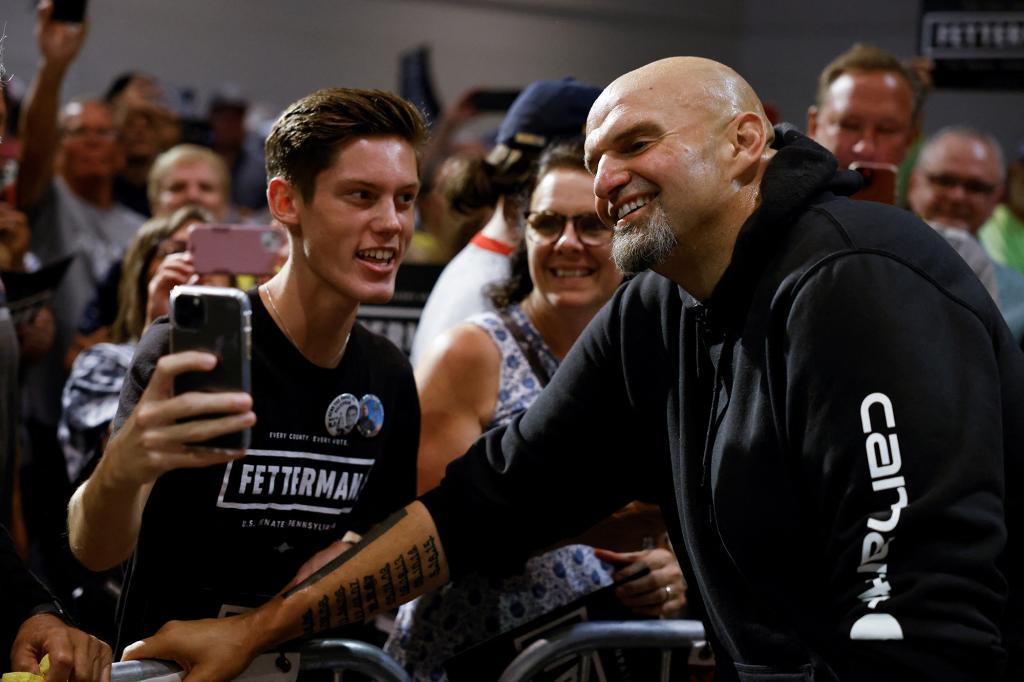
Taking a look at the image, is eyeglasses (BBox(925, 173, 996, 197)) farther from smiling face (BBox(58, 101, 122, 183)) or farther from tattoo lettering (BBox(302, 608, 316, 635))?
tattoo lettering (BBox(302, 608, 316, 635))

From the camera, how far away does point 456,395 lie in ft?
8.98

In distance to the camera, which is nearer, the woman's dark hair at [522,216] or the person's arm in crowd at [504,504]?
the person's arm in crowd at [504,504]

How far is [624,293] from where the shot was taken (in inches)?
91.6

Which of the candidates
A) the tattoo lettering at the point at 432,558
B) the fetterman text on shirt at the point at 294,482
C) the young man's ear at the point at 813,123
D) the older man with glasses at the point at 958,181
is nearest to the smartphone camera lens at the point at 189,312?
the fetterman text on shirt at the point at 294,482

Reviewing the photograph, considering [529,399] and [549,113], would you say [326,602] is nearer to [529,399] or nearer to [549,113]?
[529,399]

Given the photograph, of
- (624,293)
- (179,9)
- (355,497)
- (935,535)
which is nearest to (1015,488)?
(935,535)

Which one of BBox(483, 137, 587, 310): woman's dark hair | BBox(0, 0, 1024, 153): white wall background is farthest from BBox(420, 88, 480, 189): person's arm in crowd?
BBox(483, 137, 587, 310): woman's dark hair

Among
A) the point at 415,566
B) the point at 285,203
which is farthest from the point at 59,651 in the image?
the point at 285,203

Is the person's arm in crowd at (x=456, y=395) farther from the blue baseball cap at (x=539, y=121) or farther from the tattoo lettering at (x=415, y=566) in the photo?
the blue baseball cap at (x=539, y=121)

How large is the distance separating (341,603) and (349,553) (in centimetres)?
10

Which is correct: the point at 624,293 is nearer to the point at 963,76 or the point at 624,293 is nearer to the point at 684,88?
the point at 684,88

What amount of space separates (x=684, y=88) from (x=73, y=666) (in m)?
1.35

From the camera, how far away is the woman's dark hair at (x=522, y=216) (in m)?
2.93

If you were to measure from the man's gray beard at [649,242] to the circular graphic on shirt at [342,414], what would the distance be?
0.63 meters
